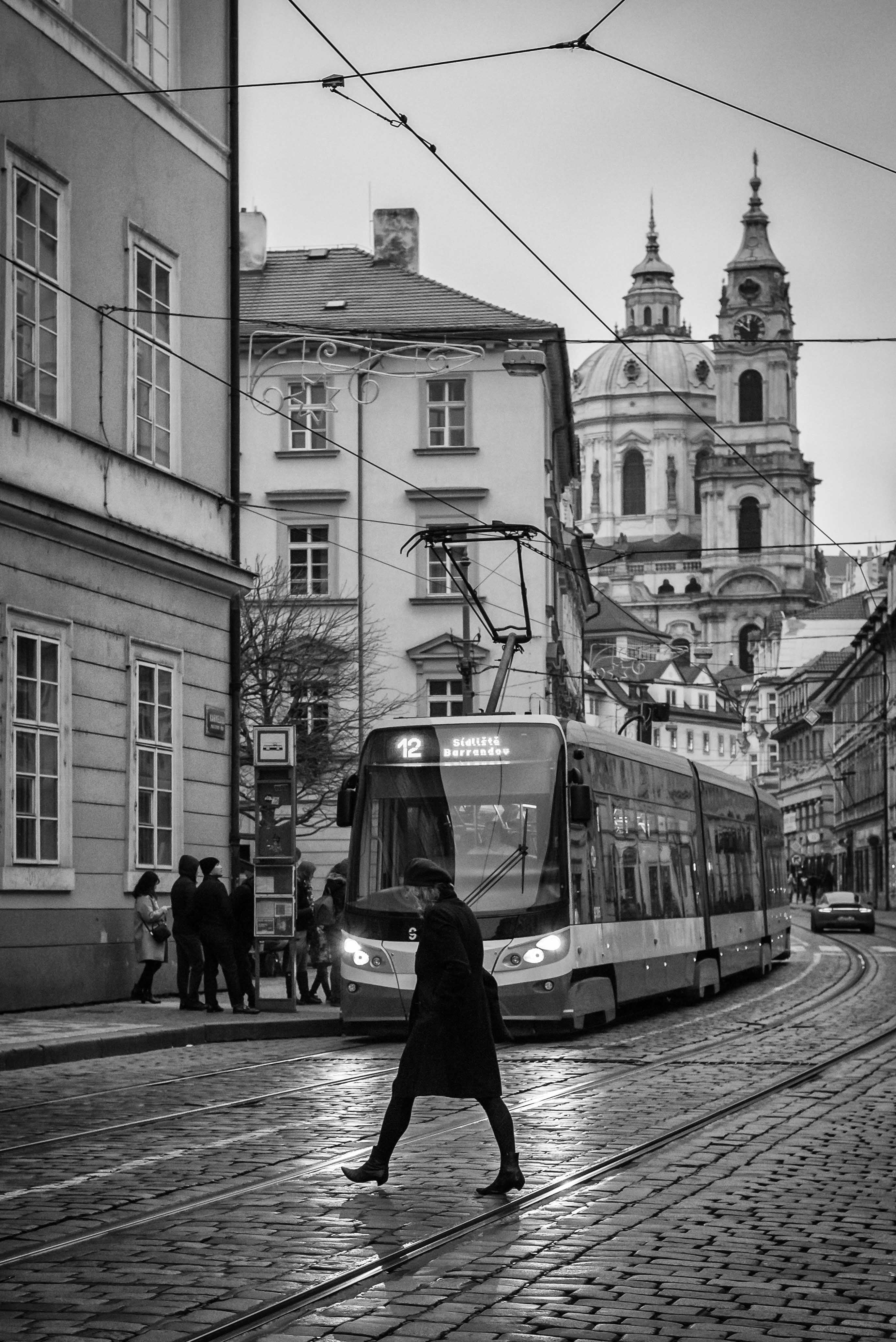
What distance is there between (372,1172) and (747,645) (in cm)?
16103

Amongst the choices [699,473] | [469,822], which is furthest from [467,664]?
[699,473]

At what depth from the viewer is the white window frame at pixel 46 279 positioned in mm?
19625

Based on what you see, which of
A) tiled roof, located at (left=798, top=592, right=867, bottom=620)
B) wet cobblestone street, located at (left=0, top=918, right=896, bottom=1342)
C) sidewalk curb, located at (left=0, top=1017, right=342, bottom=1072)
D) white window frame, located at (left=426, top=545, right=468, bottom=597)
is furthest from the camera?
tiled roof, located at (left=798, top=592, right=867, bottom=620)

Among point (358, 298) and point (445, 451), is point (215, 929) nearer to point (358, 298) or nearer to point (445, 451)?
point (445, 451)

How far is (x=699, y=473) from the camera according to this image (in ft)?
582

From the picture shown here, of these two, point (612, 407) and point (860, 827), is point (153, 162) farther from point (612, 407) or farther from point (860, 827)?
point (612, 407)

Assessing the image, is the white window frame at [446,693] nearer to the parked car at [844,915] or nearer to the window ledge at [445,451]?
the window ledge at [445,451]

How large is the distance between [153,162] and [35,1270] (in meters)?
17.7

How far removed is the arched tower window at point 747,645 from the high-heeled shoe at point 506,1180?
15843cm

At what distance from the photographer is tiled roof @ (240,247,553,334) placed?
47.9 metres

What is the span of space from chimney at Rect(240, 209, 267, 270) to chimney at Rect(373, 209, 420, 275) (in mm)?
3225

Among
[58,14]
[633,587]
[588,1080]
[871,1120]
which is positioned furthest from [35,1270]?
[633,587]

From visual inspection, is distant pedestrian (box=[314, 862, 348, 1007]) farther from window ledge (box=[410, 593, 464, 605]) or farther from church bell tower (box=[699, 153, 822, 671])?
church bell tower (box=[699, 153, 822, 671])

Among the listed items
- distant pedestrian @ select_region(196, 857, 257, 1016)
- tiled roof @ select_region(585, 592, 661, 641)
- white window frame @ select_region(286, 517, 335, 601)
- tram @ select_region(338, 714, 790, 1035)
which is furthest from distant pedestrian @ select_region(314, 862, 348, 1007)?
tiled roof @ select_region(585, 592, 661, 641)
